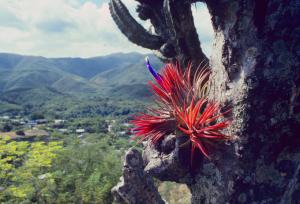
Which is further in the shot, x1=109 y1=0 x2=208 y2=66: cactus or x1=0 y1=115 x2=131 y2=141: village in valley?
x1=0 y1=115 x2=131 y2=141: village in valley

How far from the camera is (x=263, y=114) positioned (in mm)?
2676

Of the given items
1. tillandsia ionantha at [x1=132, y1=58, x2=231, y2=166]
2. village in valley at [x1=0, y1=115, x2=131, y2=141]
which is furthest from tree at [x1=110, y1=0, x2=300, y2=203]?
village in valley at [x1=0, y1=115, x2=131, y2=141]

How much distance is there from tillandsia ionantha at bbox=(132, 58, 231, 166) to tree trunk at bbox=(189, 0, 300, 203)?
5.8 inches

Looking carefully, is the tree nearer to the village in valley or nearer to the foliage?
the foliage

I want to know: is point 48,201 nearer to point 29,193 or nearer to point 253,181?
point 29,193

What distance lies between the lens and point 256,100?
2.67 m

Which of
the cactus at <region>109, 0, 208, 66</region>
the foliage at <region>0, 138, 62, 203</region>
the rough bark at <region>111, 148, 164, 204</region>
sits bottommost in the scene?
the foliage at <region>0, 138, 62, 203</region>

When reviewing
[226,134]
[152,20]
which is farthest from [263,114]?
[152,20]

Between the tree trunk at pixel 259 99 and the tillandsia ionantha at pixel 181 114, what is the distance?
0.15m

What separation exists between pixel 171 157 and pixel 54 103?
518 ft

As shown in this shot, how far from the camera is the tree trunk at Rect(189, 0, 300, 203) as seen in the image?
2.58 m

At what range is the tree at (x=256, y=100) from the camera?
2584mm

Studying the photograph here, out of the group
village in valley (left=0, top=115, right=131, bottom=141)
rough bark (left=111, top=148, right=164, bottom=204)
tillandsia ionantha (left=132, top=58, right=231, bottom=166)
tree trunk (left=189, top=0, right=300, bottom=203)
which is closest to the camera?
tree trunk (left=189, top=0, right=300, bottom=203)

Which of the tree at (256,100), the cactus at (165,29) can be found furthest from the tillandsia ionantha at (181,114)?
the cactus at (165,29)
